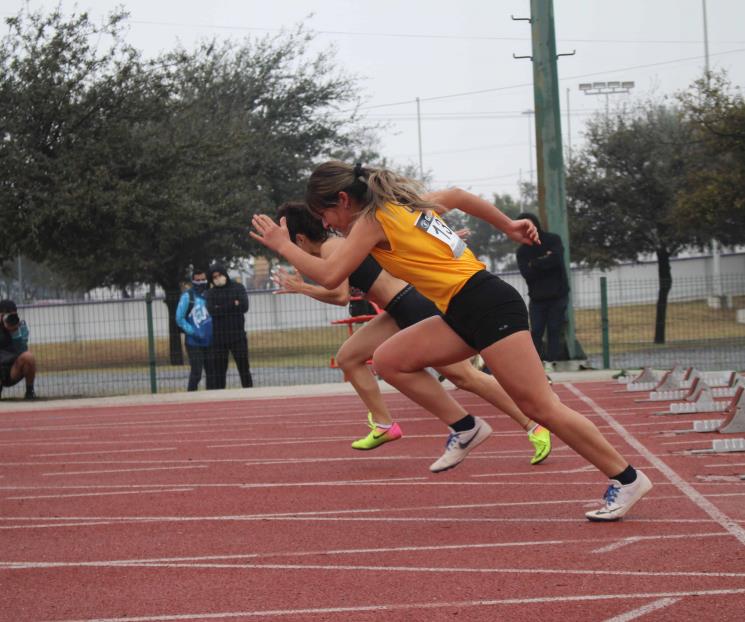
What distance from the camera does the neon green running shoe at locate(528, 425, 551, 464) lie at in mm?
7719

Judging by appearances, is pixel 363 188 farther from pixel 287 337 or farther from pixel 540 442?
pixel 287 337

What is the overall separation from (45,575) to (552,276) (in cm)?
983

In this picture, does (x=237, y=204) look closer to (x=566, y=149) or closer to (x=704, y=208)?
(x=566, y=149)

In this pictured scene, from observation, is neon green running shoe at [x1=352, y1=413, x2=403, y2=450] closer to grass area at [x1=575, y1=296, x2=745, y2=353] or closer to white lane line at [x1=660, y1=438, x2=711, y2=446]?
white lane line at [x1=660, y1=438, x2=711, y2=446]

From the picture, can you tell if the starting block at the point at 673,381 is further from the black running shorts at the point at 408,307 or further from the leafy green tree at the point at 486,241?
the leafy green tree at the point at 486,241

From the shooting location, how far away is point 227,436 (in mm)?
10922

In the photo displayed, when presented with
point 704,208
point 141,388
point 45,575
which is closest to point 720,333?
point 704,208

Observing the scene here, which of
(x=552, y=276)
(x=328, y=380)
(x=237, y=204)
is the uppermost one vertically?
(x=237, y=204)

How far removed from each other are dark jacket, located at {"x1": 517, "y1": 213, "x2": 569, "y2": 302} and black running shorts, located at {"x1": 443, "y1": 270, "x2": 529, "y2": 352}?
8152 millimetres

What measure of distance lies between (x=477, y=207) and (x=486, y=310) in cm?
74

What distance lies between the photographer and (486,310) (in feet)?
18.7

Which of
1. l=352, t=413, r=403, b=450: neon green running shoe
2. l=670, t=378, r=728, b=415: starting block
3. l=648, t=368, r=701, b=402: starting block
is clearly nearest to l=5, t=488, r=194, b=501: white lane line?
l=352, t=413, r=403, b=450: neon green running shoe

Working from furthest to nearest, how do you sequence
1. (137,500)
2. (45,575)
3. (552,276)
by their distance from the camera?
1. (552,276)
2. (137,500)
3. (45,575)

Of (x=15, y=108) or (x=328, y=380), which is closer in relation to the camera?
(x=328, y=380)
